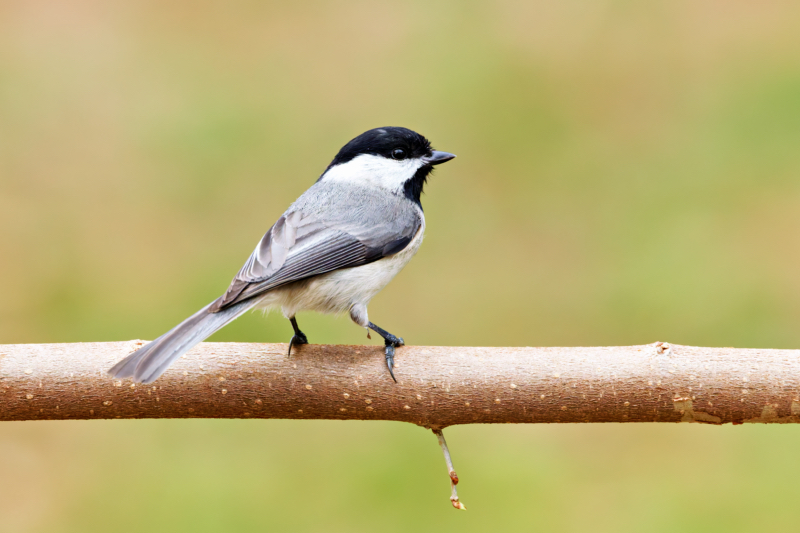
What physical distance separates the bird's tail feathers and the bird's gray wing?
0.06 m

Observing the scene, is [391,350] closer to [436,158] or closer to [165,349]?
[165,349]

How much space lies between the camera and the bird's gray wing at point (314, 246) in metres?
2.14

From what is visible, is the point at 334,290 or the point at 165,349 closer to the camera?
the point at 165,349

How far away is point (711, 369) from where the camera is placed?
200 centimetres

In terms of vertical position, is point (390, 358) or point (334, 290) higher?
point (334, 290)

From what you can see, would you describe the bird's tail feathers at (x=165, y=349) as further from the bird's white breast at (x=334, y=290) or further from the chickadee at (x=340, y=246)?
the bird's white breast at (x=334, y=290)

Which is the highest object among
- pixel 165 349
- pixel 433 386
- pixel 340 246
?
pixel 340 246

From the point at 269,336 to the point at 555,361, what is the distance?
2.21 metres

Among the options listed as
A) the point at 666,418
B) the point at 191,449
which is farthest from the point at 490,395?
the point at 191,449

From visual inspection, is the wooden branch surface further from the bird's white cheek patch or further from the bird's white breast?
the bird's white cheek patch

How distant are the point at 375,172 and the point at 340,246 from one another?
0.45 meters

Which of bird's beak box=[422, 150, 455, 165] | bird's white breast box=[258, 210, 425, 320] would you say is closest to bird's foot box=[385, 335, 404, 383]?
bird's white breast box=[258, 210, 425, 320]

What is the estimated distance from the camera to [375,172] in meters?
2.67

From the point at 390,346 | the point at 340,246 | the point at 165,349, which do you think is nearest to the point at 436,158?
the point at 340,246
